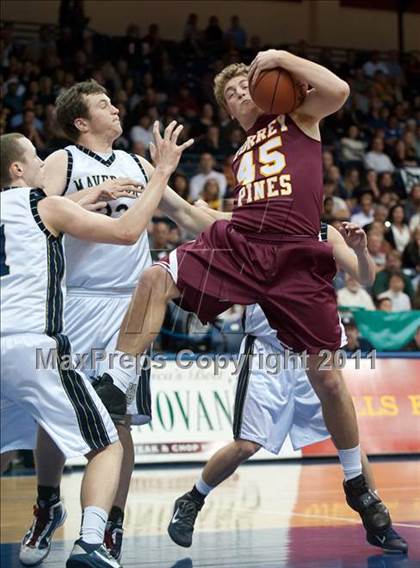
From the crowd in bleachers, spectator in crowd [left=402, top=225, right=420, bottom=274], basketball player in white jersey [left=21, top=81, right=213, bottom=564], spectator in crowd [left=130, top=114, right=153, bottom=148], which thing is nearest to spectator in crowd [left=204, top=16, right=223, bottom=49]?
the crowd in bleachers

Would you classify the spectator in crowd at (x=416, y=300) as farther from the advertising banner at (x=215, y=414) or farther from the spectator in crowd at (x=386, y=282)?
the advertising banner at (x=215, y=414)

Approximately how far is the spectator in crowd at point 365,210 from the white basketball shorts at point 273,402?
730 centimetres

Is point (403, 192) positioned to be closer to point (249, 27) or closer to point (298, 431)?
point (249, 27)

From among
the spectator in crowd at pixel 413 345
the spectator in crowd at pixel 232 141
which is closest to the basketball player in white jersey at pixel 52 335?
the spectator in crowd at pixel 413 345

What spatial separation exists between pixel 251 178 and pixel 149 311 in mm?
869

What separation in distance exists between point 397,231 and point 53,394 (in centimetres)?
936

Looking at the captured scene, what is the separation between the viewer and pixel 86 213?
15.1 feet

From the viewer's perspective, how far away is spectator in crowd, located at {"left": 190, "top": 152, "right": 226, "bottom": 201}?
1306cm

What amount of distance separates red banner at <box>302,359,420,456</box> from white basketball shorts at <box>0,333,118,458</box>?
618 cm

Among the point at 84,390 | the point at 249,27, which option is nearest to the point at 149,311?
the point at 84,390

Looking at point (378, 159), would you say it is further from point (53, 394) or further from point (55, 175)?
point (53, 394)

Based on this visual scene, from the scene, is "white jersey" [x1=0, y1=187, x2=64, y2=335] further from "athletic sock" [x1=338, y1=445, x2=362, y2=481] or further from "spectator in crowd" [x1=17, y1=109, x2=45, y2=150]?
"spectator in crowd" [x1=17, y1=109, x2=45, y2=150]

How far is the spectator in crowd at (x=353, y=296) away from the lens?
38.2ft

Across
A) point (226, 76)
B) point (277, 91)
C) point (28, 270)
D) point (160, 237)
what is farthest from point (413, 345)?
point (28, 270)
